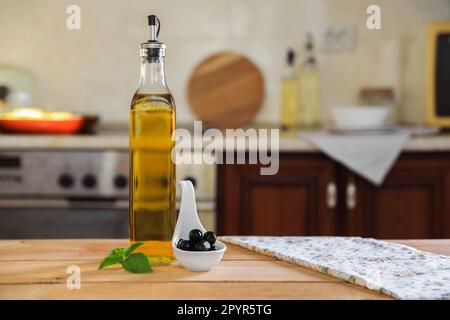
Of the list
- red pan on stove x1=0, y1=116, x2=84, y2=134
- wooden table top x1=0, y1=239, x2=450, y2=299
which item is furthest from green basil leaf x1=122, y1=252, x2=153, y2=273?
red pan on stove x1=0, y1=116, x2=84, y2=134

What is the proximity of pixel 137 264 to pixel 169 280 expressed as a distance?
0.06m

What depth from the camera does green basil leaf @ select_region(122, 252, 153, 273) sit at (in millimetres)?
979

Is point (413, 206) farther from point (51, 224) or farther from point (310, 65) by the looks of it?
point (51, 224)

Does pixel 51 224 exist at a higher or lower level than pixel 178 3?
lower

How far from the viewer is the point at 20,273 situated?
992 mm

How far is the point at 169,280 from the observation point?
95cm

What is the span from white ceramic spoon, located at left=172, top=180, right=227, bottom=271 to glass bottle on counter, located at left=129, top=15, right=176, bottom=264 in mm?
21

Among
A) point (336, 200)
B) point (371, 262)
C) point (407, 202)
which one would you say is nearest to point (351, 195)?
point (336, 200)

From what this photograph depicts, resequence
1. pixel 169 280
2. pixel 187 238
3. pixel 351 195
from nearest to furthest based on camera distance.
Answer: pixel 169 280 < pixel 187 238 < pixel 351 195

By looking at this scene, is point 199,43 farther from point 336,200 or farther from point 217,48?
point 336,200

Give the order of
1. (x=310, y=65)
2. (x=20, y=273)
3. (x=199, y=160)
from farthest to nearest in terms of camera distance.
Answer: (x=310, y=65)
(x=199, y=160)
(x=20, y=273)

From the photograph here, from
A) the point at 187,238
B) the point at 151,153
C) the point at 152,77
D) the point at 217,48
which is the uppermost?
the point at 217,48

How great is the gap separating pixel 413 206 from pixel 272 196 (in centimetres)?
47
